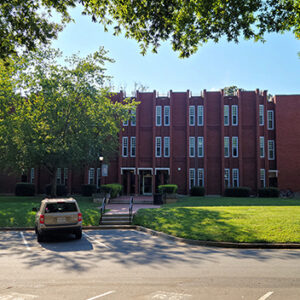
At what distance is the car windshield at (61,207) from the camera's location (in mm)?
10734

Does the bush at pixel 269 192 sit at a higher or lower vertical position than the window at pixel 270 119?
lower

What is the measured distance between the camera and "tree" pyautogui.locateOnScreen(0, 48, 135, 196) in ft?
70.3

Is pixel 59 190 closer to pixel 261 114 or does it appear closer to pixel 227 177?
pixel 227 177

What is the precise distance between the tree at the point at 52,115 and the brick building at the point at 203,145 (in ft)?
26.6

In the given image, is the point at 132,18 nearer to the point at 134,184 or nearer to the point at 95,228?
the point at 95,228

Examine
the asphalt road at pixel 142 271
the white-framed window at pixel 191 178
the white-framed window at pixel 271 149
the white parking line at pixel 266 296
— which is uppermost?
the white-framed window at pixel 271 149

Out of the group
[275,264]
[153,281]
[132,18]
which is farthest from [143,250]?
[132,18]

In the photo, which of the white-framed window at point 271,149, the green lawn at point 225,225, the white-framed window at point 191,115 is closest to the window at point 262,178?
the white-framed window at point 271,149

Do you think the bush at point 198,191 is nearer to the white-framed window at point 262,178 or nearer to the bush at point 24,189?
the white-framed window at point 262,178

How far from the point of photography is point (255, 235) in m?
10.5

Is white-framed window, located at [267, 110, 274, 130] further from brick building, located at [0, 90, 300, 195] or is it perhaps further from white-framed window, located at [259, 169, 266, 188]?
white-framed window, located at [259, 169, 266, 188]

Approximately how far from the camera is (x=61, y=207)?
11.0m

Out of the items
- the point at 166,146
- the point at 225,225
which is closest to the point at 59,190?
the point at 166,146

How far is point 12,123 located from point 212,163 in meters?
20.9
